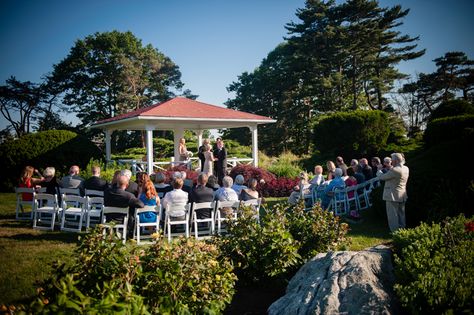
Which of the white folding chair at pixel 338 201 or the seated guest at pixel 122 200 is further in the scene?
the white folding chair at pixel 338 201

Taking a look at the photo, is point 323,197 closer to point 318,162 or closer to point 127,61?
point 318,162

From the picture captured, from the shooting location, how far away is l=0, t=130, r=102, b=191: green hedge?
14602 millimetres

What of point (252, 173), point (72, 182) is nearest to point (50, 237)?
point (72, 182)

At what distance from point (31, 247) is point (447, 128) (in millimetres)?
10399

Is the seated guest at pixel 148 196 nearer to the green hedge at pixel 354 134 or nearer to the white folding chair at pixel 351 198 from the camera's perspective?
the white folding chair at pixel 351 198

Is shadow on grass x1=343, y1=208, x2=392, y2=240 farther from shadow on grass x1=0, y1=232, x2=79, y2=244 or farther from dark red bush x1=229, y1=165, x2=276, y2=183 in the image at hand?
shadow on grass x1=0, y1=232, x2=79, y2=244

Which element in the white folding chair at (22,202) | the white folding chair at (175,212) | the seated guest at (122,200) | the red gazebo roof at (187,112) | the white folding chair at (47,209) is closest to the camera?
the seated guest at (122,200)

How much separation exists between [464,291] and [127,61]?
125 feet

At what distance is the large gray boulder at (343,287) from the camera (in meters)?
2.99

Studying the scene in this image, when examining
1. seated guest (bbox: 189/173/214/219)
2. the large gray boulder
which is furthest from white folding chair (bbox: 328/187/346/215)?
the large gray boulder

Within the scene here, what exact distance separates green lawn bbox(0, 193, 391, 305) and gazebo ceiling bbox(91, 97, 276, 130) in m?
6.68

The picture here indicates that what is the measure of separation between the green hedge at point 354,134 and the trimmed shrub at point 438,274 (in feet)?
55.8

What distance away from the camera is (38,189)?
8.18 m

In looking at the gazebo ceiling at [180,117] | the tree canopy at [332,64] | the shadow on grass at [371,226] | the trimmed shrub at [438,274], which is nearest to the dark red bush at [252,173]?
the gazebo ceiling at [180,117]
